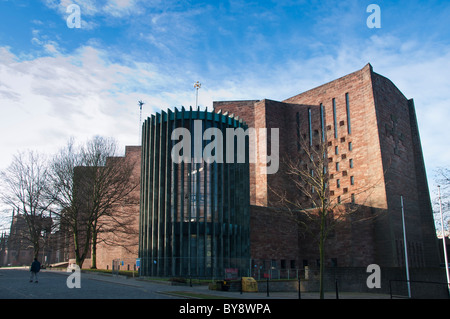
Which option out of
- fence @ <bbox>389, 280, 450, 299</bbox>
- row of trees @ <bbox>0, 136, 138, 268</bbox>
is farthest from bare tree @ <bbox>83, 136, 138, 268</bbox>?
fence @ <bbox>389, 280, 450, 299</bbox>

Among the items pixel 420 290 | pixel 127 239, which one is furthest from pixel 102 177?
pixel 420 290

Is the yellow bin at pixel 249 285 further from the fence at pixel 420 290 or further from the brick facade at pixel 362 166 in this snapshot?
the brick facade at pixel 362 166

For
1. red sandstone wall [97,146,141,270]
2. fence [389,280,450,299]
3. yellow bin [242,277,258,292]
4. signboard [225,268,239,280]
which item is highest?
red sandstone wall [97,146,141,270]

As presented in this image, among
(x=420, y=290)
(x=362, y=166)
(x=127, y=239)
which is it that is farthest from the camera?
(x=127, y=239)

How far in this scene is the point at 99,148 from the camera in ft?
148

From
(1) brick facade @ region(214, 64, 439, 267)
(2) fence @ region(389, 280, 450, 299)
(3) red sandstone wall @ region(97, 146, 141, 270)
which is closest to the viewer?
(2) fence @ region(389, 280, 450, 299)

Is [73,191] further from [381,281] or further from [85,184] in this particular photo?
[381,281]

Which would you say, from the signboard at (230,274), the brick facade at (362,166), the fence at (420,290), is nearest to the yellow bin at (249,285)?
the signboard at (230,274)

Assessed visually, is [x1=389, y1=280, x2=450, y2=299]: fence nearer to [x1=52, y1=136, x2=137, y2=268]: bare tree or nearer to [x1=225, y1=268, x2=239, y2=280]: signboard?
[x1=225, y1=268, x2=239, y2=280]: signboard

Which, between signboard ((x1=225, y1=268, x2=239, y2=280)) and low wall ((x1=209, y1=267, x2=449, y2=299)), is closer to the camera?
signboard ((x1=225, y1=268, x2=239, y2=280))

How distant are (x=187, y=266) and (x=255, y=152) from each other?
27.1 meters

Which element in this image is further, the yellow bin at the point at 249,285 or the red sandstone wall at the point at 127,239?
the red sandstone wall at the point at 127,239

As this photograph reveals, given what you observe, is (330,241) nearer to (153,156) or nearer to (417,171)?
(417,171)

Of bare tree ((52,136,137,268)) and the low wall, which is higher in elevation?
bare tree ((52,136,137,268))
